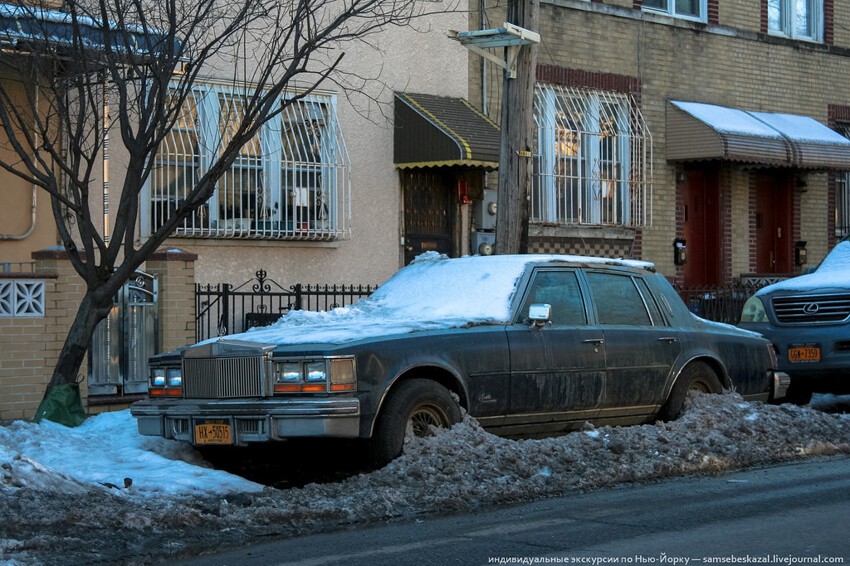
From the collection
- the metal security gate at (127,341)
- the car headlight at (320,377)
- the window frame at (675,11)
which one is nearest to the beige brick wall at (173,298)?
the metal security gate at (127,341)

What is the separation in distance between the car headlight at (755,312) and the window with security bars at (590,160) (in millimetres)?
4992

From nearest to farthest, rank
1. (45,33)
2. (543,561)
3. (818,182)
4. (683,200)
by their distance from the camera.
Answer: (543,561) → (45,33) → (683,200) → (818,182)

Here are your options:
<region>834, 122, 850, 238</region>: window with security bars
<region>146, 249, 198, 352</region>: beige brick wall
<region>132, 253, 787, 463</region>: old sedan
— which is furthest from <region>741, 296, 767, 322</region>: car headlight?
<region>834, 122, 850, 238</region>: window with security bars

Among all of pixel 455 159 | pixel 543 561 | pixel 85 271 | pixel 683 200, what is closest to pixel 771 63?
pixel 683 200

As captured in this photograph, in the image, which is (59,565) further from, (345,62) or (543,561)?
(345,62)

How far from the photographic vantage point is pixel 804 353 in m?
13.5

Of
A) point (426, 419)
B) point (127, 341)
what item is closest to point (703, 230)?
point (127, 341)

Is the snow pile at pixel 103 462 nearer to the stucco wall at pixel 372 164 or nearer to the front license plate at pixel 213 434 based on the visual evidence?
the front license plate at pixel 213 434

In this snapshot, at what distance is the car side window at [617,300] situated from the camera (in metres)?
10.5

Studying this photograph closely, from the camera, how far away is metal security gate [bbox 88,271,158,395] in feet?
41.3

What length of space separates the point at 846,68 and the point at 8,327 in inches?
671

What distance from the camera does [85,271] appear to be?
10883mm

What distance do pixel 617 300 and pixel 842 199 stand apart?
14.3m

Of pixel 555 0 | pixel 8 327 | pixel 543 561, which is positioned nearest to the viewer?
pixel 543 561
